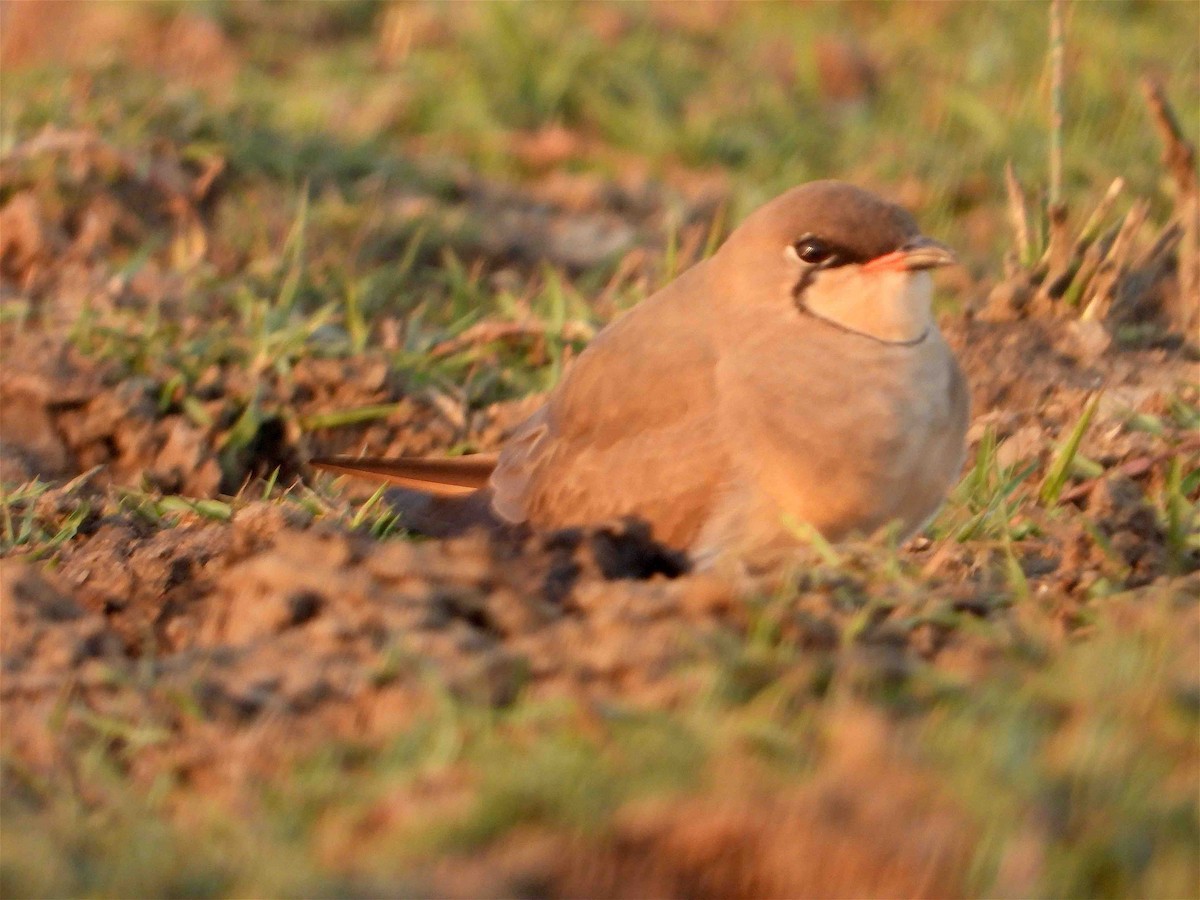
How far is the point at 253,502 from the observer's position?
14.8ft

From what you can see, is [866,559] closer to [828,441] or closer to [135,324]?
[828,441]

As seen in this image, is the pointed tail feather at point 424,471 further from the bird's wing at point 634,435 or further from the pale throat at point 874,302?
the pale throat at point 874,302

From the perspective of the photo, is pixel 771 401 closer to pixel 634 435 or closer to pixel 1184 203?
pixel 634 435

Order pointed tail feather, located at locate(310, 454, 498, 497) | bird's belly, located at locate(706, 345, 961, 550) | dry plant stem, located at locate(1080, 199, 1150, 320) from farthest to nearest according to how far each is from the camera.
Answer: dry plant stem, located at locate(1080, 199, 1150, 320) → pointed tail feather, located at locate(310, 454, 498, 497) → bird's belly, located at locate(706, 345, 961, 550)

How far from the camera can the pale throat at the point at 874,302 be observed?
405cm

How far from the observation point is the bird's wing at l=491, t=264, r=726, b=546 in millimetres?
3996

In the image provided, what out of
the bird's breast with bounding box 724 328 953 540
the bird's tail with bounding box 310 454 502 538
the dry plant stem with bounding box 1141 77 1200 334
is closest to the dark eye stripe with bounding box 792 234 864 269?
the bird's breast with bounding box 724 328 953 540

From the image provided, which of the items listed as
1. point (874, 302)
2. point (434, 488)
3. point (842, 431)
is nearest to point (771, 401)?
point (842, 431)

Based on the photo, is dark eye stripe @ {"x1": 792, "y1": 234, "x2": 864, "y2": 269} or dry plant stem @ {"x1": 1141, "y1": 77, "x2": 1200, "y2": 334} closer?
dark eye stripe @ {"x1": 792, "y1": 234, "x2": 864, "y2": 269}

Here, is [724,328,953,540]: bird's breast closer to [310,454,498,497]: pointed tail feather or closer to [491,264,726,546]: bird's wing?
[491,264,726,546]: bird's wing

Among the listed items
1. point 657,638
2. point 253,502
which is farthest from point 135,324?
point 657,638

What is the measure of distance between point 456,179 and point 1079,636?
13.0 feet

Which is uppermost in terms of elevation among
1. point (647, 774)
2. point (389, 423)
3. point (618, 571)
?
point (647, 774)

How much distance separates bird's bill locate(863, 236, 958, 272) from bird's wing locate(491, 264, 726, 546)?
359 millimetres
